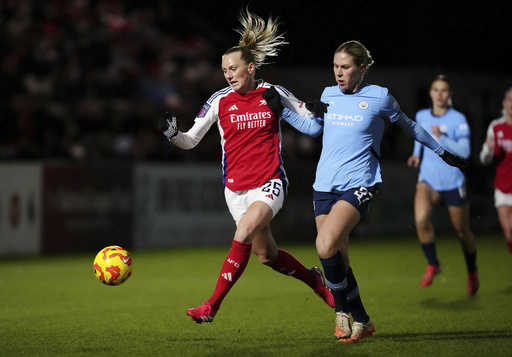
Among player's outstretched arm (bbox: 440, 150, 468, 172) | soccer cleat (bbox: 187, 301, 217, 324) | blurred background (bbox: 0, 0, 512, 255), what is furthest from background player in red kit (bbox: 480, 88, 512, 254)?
blurred background (bbox: 0, 0, 512, 255)

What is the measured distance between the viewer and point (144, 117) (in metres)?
16.9

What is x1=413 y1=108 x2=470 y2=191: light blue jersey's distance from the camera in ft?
29.6

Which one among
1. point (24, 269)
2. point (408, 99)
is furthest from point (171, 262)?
point (408, 99)

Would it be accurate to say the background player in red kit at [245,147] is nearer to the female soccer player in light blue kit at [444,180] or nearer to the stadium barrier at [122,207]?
the female soccer player in light blue kit at [444,180]

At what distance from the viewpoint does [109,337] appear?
6.59 m

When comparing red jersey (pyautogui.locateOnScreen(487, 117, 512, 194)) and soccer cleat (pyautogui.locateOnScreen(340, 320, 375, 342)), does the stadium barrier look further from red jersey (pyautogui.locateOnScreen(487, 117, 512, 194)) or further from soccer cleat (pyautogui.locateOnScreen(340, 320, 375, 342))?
soccer cleat (pyautogui.locateOnScreen(340, 320, 375, 342))

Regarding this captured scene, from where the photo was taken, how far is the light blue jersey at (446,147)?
29.6 feet

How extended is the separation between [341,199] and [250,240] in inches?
31.4

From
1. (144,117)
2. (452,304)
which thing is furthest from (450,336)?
(144,117)

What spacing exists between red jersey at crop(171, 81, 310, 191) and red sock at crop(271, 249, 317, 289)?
2.57 feet

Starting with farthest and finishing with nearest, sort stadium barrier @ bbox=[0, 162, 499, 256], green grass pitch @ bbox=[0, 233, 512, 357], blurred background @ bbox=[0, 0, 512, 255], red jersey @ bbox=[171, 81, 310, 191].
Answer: blurred background @ bbox=[0, 0, 512, 255] < stadium barrier @ bbox=[0, 162, 499, 256] < red jersey @ bbox=[171, 81, 310, 191] < green grass pitch @ bbox=[0, 233, 512, 357]

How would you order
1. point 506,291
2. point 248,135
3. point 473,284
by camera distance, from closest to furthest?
point 248,135 < point 473,284 < point 506,291

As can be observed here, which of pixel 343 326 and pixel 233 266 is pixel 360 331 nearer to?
pixel 343 326

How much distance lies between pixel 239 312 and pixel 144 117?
31.2 ft
